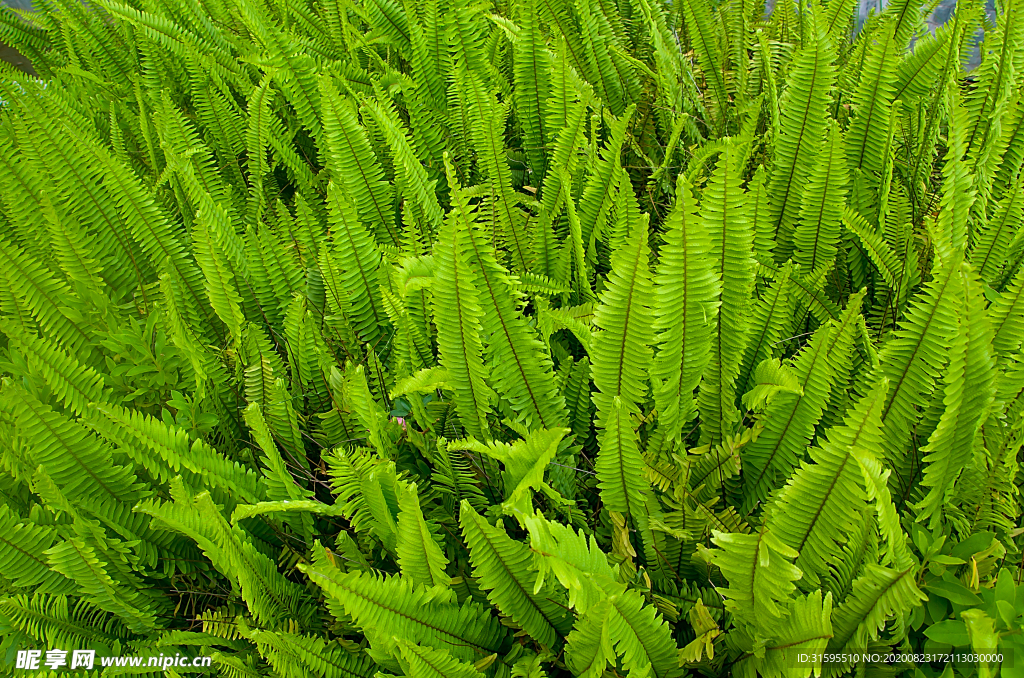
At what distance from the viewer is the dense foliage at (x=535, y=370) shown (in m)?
1.20

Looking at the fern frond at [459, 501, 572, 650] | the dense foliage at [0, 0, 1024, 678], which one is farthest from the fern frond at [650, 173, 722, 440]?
the fern frond at [459, 501, 572, 650]

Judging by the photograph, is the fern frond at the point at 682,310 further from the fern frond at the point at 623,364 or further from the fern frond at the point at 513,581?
the fern frond at the point at 513,581

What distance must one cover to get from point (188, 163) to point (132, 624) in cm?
119

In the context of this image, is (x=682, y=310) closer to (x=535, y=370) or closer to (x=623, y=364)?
(x=623, y=364)

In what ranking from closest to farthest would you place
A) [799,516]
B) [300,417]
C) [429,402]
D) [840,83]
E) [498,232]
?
[799,516], [429,402], [300,417], [498,232], [840,83]

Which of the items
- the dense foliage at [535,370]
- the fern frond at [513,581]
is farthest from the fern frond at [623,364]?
the fern frond at [513,581]

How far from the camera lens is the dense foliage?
1204mm

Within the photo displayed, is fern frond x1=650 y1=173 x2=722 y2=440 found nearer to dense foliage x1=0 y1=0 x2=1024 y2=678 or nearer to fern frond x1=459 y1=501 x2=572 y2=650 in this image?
dense foliage x1=0 y1=0 x2=1024 y2=678

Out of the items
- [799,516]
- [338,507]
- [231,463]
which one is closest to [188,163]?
[231,463]

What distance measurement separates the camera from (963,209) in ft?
5.16

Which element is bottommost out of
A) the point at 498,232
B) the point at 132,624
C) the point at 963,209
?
the point at 132,624

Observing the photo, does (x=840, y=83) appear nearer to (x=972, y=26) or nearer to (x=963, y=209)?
(x=972, y=26)

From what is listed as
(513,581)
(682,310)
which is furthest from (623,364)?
(513,581)

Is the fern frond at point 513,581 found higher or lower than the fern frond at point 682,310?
lower
